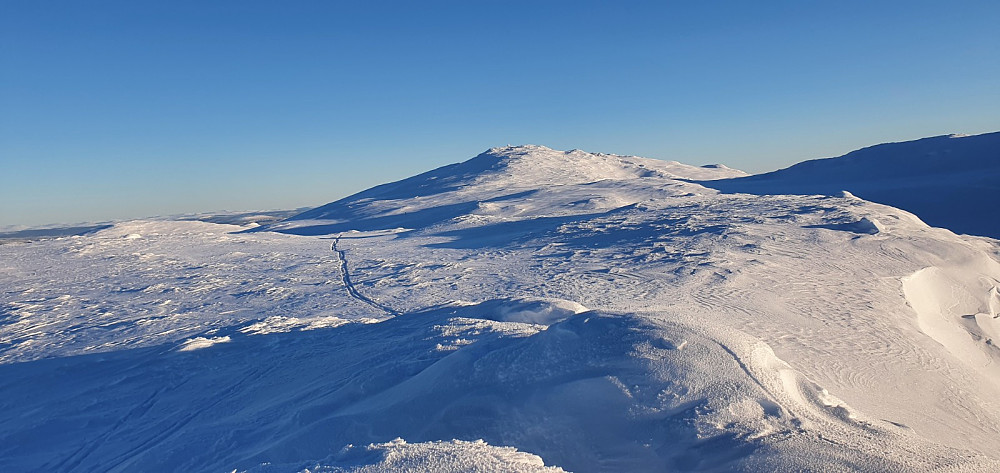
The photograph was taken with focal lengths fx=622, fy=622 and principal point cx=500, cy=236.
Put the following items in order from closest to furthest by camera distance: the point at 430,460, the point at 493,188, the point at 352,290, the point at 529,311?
the point at 430,460
the point at 529,311
the point at 352,290
the point at 493,188

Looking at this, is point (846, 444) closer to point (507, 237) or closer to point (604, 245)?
point (604, 245)

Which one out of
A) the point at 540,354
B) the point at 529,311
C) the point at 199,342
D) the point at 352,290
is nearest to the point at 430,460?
the point at 540,354

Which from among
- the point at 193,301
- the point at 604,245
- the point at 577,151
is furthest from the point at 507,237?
the point at 577,151

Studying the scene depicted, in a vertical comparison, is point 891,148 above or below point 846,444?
above

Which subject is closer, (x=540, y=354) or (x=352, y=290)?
(x=540, y=354)

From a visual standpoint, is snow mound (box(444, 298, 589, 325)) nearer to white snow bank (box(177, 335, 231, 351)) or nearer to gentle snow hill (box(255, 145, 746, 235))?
white snow bank (box(177, 335, 231, 351))

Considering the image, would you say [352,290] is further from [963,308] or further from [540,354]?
[963,308]
